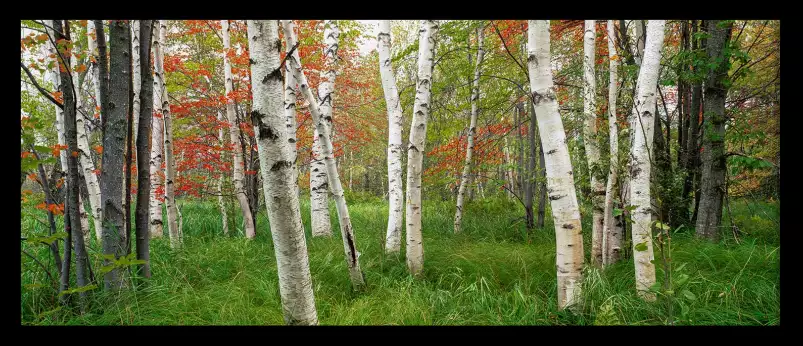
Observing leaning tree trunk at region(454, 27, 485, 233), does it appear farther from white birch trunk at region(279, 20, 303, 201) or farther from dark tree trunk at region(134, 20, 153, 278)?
dark tree trunk at region(134, 20, 153, 278)

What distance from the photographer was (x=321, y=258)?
454 cm

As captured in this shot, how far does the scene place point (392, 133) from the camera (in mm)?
4816

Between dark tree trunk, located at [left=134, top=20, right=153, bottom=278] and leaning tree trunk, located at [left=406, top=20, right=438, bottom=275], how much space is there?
2505 millimetres

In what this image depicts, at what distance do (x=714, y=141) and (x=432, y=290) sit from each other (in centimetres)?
433

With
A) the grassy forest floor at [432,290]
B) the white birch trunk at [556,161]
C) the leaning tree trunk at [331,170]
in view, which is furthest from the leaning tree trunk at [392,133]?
the white birch trunk at [556,161]

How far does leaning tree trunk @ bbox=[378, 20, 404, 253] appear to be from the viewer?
4602mm

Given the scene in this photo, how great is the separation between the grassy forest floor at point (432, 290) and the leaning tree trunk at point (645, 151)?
13.3 inches

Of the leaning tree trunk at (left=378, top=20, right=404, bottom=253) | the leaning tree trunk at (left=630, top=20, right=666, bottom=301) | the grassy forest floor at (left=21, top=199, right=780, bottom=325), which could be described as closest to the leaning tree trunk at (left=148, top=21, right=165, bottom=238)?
the grassy forest floor at (left=21, top=199, right=780, bottom=325)

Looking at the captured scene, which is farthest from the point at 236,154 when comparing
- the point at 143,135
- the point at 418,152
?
the point at 418,152
